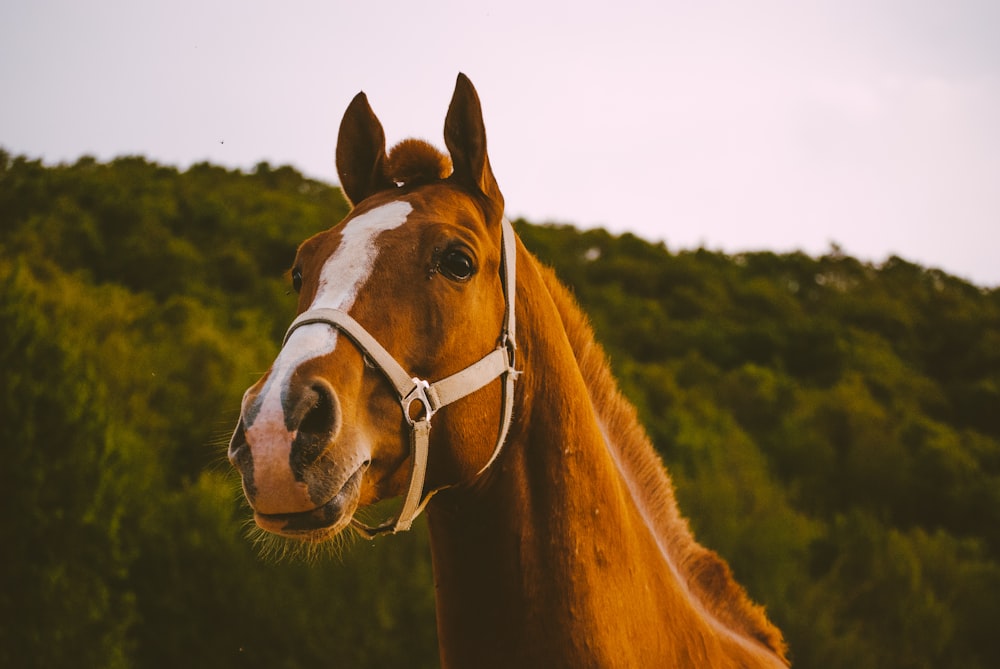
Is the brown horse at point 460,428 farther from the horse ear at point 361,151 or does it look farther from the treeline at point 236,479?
the treeline at point 236,479

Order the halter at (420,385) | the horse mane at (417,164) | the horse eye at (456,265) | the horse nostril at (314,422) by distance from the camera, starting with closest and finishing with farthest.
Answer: the horse nostril at (314,422) < the halter at (420,385) < the horse eye at (456,265) < the horse mane at (417,164)

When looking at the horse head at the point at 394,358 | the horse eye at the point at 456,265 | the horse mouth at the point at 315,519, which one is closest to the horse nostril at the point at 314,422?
the horse head at the point at 394,358

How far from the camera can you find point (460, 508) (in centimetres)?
220

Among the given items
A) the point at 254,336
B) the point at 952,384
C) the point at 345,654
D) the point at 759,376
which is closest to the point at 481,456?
the point at 345,654

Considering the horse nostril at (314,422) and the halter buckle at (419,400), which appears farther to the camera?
the halter buckle at (419,400)

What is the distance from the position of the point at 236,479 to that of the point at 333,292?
358 cm

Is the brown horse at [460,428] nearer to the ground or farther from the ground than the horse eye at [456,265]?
nearer to the ground

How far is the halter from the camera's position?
185cm

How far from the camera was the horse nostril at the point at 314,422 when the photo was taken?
1.64m

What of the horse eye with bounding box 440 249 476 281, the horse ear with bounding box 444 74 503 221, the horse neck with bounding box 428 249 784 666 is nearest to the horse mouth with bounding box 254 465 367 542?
the horse neck with bounding box 428 249 784 666

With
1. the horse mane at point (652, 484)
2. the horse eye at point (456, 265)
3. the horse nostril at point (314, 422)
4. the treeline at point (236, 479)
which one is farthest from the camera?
the treeline at point (236, 479)

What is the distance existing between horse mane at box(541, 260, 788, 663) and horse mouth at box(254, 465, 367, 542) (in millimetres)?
1250

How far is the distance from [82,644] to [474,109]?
11.1 metres

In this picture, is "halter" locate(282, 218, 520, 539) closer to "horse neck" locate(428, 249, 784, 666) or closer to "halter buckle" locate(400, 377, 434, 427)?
"halter buckle" locate(400, 377, 434, 427)
